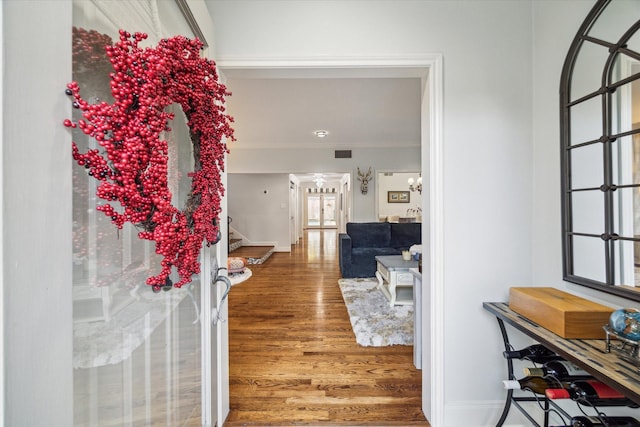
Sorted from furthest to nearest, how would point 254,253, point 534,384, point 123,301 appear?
1. point 254,253
2. point 534,384
3. point 123,301

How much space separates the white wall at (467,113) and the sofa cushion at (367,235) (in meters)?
3.69

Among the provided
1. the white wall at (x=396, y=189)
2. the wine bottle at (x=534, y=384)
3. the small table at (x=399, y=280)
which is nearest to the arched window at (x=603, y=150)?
the wine bottle at (x=534, y=384)

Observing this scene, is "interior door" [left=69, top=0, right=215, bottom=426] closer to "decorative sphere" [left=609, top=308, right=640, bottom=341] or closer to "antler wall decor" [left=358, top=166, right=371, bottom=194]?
A: "decorative sphere" [left=609, top=308, right=640, bottom=341]

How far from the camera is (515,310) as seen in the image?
4.38 feet

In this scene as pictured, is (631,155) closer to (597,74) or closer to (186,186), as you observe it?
(597,74)

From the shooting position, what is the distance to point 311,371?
2.12 metres

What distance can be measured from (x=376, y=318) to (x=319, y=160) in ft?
13.0

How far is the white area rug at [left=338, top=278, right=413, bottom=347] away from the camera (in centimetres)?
255

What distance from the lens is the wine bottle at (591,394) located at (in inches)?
37.6

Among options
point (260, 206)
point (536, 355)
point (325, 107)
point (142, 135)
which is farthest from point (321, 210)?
point (142, 135)

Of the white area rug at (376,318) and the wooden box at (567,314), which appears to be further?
the white area rug at (376,318)

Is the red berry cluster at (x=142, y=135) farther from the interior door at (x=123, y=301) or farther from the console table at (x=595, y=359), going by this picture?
the console table at (x=595, y=359)

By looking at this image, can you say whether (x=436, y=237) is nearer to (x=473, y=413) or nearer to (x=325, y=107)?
(x=473, y=413)

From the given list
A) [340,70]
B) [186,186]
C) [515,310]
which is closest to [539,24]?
[340,70]
